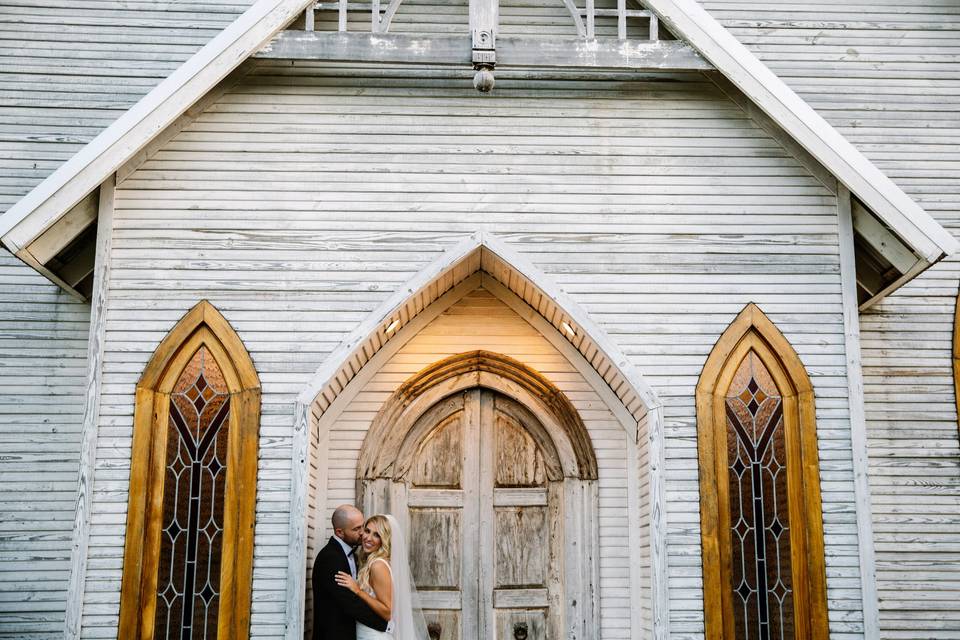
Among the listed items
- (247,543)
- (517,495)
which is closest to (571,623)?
(517,495)

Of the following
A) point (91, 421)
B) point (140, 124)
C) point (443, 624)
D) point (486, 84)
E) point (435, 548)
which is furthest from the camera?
point (435, 548)

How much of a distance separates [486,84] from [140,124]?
8.11ft

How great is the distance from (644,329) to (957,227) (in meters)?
3.35

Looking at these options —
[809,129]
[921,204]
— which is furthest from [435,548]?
[921,204]

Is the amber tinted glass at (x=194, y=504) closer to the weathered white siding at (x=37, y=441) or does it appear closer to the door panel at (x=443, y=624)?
the weathered white siding at (x=37, y=441)

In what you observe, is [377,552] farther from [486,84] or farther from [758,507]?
[486,84]

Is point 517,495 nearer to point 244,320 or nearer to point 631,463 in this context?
point 631,463

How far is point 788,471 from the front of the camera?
7.33 meters

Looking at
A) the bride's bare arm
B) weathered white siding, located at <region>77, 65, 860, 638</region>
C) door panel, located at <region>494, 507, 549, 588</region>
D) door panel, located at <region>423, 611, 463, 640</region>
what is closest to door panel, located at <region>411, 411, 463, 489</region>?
door panel, located at <region>494, 507, 549, 588</region>

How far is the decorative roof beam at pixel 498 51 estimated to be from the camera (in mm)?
7438

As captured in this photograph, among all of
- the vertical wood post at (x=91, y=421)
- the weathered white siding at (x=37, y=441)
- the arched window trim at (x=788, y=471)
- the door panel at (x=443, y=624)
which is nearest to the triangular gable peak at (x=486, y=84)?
the vertical wood post at (x=91, y=421)

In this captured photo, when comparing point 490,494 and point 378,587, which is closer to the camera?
point 378,587

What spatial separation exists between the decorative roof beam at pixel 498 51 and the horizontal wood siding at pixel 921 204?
2.17 m

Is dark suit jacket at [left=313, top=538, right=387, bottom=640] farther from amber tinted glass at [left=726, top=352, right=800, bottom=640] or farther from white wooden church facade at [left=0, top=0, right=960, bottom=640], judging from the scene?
amber tinted glass at [left=726, top=352, right=800, bottom=640]
